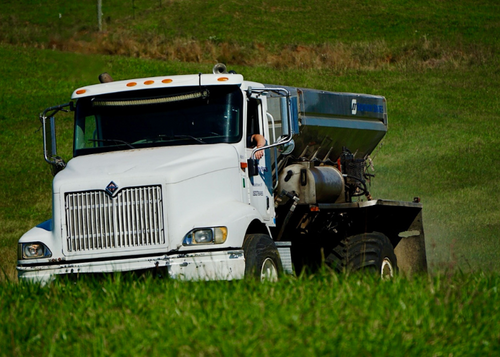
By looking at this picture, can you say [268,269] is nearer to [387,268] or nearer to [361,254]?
[361,254]

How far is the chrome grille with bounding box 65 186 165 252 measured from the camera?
8000 mm

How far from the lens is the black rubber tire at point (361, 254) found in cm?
980

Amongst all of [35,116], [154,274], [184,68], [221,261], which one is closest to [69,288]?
[154,274]

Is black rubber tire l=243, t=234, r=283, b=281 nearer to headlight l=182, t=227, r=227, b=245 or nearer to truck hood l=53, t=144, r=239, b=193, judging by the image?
headlight l=182, t=227, r=227, b=245

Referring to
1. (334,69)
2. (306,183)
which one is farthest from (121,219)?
(334,69)

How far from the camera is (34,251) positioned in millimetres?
8305

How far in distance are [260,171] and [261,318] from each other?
13.4 ft

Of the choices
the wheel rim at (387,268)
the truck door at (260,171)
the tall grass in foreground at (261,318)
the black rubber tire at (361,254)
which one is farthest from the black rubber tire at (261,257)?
the wheel rim at (387,268)

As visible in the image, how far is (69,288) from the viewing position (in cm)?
750

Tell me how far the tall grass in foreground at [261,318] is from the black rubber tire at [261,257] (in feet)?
2.16

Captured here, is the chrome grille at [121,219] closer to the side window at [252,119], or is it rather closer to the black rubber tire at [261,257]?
the black rubber tire at [261,257]

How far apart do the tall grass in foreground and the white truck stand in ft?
2.14

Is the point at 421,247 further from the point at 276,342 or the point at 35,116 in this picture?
the point at 35,116

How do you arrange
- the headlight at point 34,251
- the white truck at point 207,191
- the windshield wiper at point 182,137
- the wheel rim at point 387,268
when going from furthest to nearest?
the wheel rim at point 387,268, the windshield wiper at point 182,137, the headlight at point 34,251, the white truck at point 207,191
